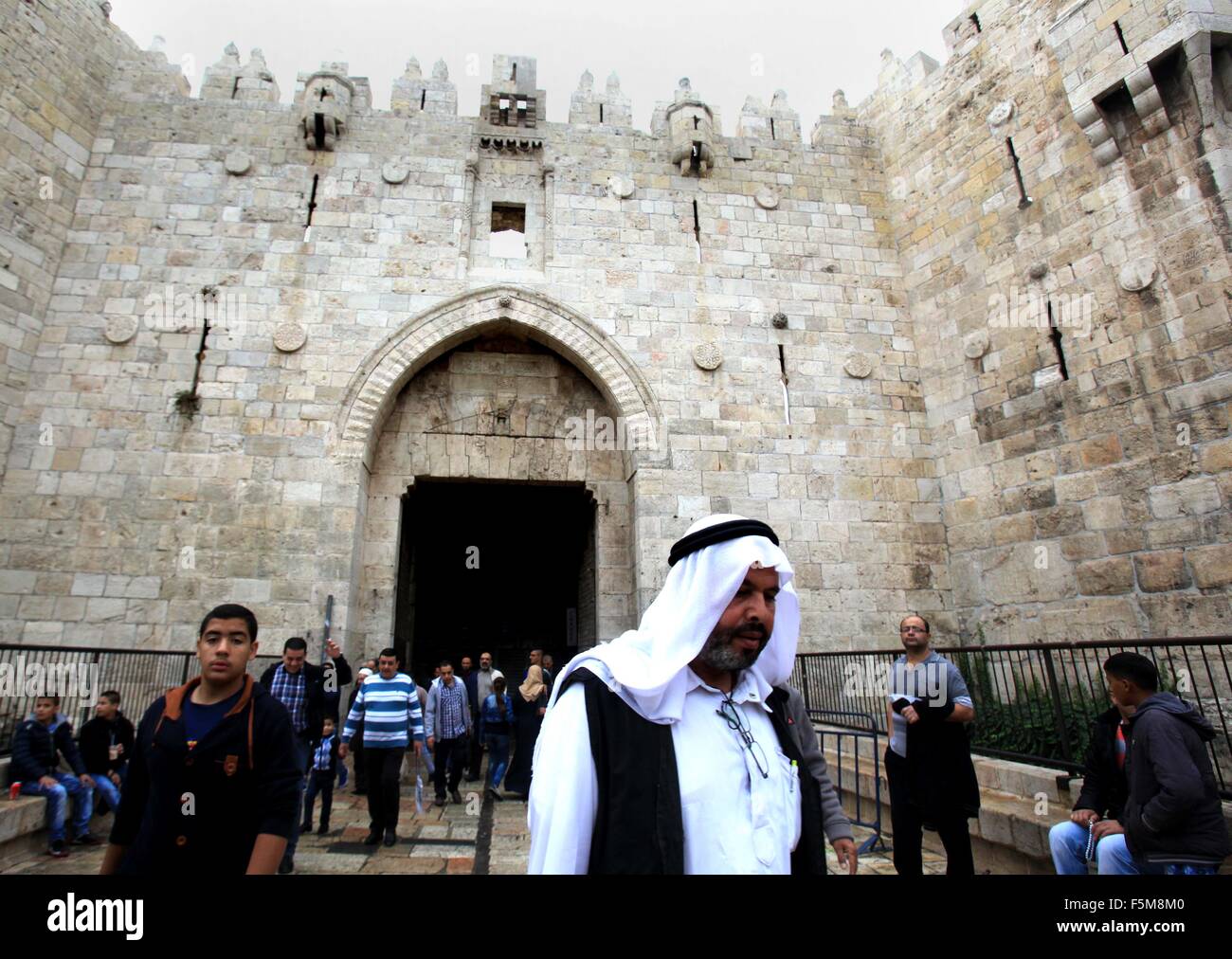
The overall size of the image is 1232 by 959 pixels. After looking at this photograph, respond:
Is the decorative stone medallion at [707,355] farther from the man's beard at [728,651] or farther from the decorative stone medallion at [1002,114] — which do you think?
the man's beard at [728,651]

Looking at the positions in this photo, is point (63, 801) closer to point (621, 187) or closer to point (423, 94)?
point (621, 187)

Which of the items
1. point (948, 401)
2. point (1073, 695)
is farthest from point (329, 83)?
point (1073, 695)

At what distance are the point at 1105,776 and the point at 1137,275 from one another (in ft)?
23.4

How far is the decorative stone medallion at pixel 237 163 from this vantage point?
33.2ft

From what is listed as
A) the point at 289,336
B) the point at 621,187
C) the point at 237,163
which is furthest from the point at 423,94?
the point at 289,336

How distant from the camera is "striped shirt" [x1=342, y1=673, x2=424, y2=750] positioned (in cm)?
539

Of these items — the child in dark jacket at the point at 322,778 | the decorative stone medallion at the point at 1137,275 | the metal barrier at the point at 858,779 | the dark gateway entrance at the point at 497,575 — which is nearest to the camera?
the metal barrier at the point at 858,779

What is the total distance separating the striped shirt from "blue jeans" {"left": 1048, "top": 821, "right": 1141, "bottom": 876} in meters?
4.58

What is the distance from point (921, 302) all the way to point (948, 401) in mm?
1850

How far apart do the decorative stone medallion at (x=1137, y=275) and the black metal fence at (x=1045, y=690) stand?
4233 millimetres

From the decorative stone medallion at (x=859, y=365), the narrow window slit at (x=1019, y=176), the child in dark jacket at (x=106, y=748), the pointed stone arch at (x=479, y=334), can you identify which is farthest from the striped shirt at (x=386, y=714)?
the narrow window slit at (x=1019, y=176)

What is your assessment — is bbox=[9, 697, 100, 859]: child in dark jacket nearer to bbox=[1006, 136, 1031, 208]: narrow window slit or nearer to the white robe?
the white robe
